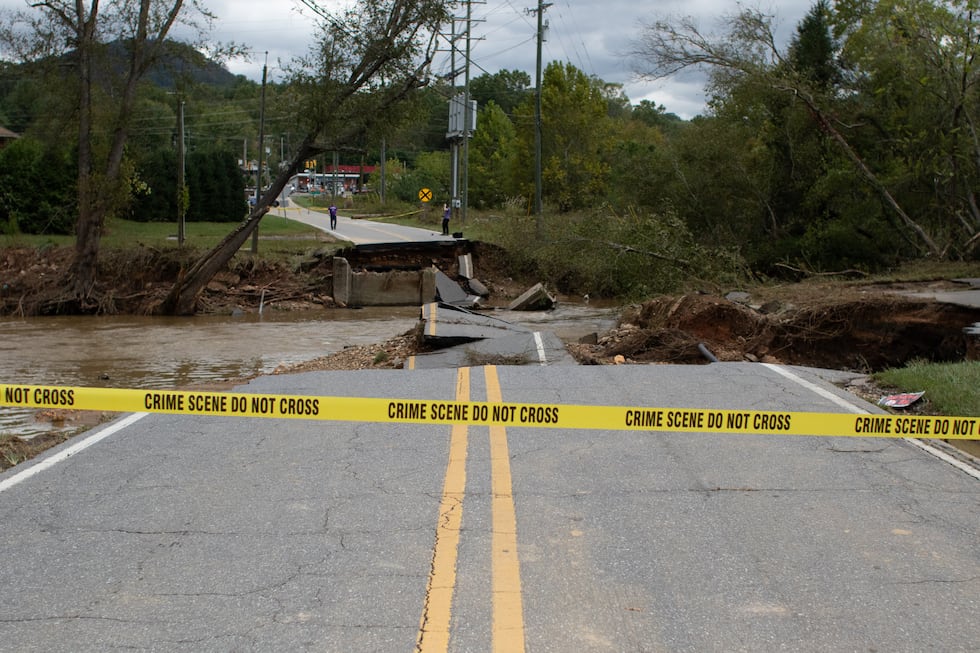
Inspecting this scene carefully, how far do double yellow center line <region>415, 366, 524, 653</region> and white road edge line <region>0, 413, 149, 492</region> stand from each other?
2877mm

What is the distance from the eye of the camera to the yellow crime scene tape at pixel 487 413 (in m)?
5.86

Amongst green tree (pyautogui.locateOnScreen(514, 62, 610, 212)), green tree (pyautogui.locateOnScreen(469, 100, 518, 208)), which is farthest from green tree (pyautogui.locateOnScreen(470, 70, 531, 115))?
green tree (pyautogui.locateOnScreen(514, 62, 610, 212))

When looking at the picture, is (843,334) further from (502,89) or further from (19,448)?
(502,89)

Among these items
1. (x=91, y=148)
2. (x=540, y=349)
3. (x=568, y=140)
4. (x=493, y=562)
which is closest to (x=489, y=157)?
(x=568, y=140)

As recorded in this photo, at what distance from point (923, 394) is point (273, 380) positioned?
7.02m

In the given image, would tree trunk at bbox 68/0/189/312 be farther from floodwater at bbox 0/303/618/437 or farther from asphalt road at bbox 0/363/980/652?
asphalt road at bbox 0/363/980/652

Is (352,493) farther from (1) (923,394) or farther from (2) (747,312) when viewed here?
(2) (747,312)

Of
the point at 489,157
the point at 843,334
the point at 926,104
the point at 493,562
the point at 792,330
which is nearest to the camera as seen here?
the point at 493,562

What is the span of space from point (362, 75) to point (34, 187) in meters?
25.3

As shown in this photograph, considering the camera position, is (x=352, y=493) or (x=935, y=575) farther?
(x=352, y=493)

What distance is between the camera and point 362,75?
88.9ft

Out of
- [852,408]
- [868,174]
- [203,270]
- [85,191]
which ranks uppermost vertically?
[868,174]

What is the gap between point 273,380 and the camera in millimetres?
10500

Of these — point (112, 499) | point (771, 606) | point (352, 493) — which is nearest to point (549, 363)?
point (352, 493)
